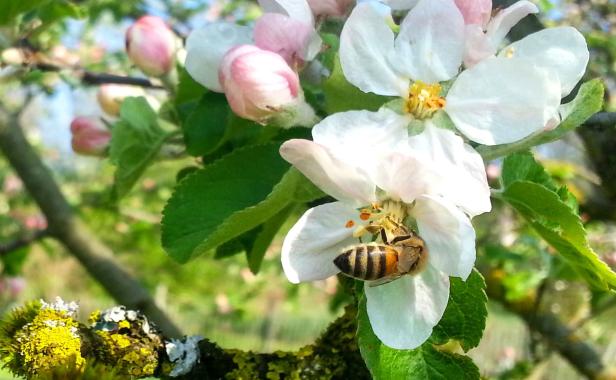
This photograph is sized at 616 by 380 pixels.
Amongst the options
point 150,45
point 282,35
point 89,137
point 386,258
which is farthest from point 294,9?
point 89,137

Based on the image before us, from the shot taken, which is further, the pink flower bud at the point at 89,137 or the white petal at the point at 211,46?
the pink flower bud at the point at 89,137

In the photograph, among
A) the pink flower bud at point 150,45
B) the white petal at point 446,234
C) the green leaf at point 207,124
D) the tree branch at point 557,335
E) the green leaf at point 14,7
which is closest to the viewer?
the white petal at point 446,234

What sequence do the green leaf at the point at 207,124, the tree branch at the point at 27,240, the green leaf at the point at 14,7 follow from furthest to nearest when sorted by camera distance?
the tree branch at the point at 27,240 → the green leaf at the point at 14,7 → the green leaf at the point at 207,124

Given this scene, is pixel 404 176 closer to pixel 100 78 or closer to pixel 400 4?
pixel 400 4

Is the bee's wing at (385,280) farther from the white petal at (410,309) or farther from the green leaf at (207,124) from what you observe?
the green leaf at (207,124)

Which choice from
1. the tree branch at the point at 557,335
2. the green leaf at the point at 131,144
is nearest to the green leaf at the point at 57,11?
the green leaf at the point at 131,144

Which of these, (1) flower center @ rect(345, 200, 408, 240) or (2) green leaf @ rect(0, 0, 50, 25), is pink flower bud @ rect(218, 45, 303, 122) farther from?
(2) green leaf @ rect(0, 0, 50, 25)
